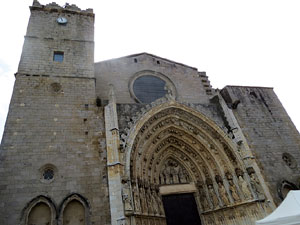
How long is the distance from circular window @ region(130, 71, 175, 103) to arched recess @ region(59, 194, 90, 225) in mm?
5454

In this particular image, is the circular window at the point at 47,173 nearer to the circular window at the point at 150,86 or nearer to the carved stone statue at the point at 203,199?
the circular window at the point at 150,86

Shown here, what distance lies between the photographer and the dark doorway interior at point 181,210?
796cm

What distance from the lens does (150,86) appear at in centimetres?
1094

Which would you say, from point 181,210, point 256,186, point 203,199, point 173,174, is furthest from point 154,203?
point 256,186

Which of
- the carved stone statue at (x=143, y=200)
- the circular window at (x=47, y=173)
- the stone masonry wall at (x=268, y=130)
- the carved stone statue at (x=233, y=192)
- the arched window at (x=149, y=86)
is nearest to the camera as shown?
the circular window at (x=47, y=173)

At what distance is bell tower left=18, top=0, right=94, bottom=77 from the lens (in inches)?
344

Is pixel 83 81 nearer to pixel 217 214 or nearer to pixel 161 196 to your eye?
pixel 161 196

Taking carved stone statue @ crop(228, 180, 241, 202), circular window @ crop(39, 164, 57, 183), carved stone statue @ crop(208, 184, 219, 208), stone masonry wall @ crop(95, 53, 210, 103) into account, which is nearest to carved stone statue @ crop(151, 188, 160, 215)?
carved stone statue @ crop(208, 184, 219, 208)

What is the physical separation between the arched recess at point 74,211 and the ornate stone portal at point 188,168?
3.86 ft

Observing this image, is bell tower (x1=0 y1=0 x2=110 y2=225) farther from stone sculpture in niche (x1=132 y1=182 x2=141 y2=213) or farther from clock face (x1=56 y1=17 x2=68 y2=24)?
stone sculpture in niche (x1=132 y1=182 x2=141 y2=213)

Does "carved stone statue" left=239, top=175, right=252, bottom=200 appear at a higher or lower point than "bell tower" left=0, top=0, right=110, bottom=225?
lower

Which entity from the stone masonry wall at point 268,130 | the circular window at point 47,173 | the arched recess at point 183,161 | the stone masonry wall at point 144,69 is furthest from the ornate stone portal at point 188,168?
the circular window at point 47,173

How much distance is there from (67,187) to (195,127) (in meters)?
5.92

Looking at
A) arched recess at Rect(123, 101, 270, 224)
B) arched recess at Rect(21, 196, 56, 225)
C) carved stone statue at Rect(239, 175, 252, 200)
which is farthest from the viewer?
carved stone statue at Rect(239, 175, 252, 200)
